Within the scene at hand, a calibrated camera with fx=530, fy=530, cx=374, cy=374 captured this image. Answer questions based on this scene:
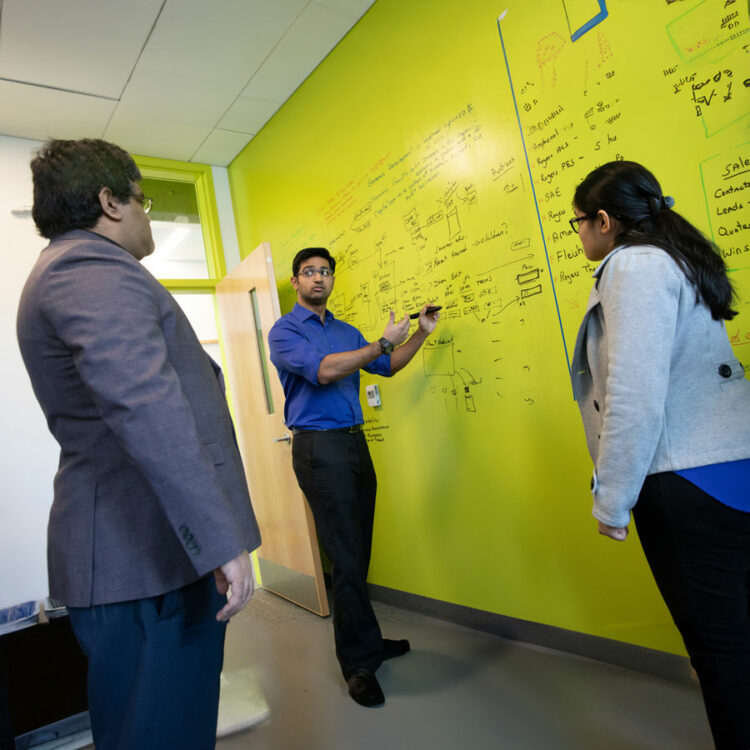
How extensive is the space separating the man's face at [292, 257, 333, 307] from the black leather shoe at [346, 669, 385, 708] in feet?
4.89

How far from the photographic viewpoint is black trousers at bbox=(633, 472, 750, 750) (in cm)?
94

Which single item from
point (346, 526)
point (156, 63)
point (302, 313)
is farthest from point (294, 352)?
point (156, 63)

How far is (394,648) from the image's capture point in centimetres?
218

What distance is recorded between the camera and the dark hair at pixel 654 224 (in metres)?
1.01

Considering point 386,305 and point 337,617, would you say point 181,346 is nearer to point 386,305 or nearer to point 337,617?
point 337,617

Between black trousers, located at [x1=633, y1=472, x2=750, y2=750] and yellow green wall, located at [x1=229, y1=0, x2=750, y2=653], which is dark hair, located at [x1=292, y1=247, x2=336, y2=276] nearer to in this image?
yellow green wall, located at [x1=229, y1=0, x2=750, y2=653]

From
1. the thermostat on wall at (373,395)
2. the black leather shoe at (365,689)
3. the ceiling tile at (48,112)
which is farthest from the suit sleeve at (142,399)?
the ceiling tile at (48,112)

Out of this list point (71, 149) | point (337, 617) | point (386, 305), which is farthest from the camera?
point (386, 305)

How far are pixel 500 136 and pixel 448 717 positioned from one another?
2052 mm

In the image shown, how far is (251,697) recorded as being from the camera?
2.06 meters

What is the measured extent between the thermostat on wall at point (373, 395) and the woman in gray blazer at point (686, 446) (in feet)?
5.93

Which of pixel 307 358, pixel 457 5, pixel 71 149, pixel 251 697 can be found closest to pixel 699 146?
pixel 457 5

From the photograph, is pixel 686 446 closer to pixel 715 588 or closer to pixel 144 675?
pixel 715 588

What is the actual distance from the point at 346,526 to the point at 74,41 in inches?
105
